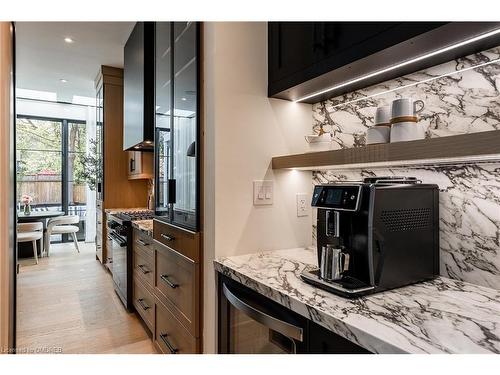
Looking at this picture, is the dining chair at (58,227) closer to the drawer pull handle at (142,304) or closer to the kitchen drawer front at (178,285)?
the drawer pull handle at (142,304)

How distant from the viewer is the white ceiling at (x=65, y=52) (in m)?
3.39

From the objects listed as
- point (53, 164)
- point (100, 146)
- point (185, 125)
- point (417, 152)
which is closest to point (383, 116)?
point (417, 152)

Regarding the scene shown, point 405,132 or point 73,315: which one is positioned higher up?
point 405,132

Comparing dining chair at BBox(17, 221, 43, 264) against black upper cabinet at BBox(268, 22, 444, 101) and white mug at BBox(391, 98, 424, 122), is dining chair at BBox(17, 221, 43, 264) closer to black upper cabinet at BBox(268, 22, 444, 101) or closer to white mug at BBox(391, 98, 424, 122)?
black upper cabinet at BBox(268, 22, 444, 101)

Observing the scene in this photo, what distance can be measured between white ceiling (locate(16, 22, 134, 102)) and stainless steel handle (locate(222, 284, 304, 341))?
3.19m

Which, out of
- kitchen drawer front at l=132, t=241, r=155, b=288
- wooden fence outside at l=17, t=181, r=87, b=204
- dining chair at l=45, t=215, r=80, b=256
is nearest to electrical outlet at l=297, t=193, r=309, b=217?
kitchen drawer front at l=132, t=241, r=155, b=288

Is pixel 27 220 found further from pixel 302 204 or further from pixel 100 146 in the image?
pixel 302 204

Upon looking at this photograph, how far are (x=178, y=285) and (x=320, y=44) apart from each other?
147cm

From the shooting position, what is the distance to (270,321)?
105 centimetres

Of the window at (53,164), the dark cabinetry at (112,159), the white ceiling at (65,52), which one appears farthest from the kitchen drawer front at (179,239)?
the window at (53,164)

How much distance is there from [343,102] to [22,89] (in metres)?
6.21

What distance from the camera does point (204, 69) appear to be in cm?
161

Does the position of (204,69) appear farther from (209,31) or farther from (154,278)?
(154,278)
